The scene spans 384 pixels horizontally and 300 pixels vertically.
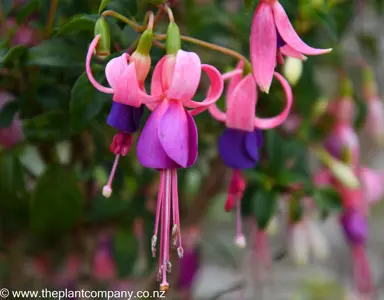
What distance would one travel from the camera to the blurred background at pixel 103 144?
59 centimetres

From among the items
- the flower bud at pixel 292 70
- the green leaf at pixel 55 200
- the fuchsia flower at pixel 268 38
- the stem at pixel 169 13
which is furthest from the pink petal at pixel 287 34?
the green leaf at pixel 55 200

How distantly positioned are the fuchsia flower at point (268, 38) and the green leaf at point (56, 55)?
0.20 m

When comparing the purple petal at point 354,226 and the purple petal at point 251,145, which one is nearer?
the purple petal at point 251,145

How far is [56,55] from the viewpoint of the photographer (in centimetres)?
57

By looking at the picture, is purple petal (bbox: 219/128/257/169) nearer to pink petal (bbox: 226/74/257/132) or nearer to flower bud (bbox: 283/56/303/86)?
pink petal (bbox: 226/74/257/132)

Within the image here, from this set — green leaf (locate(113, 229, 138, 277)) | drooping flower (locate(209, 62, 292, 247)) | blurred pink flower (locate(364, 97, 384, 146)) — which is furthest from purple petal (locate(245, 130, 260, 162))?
blurred pink flower (locate(364, 97, 384, 146))

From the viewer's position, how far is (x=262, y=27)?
49cm

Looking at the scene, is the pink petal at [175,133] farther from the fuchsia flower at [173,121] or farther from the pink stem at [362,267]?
the pink stem at [362,267]

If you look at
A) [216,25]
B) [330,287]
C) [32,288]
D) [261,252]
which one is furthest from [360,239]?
[330,287]

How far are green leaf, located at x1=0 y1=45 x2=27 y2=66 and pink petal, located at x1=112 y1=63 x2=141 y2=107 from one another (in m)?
0.15

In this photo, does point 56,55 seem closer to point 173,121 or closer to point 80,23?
point 80,23

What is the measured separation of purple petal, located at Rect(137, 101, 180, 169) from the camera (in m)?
0.44

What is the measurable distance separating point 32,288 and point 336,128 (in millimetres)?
655

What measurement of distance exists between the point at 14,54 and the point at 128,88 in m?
0.18
